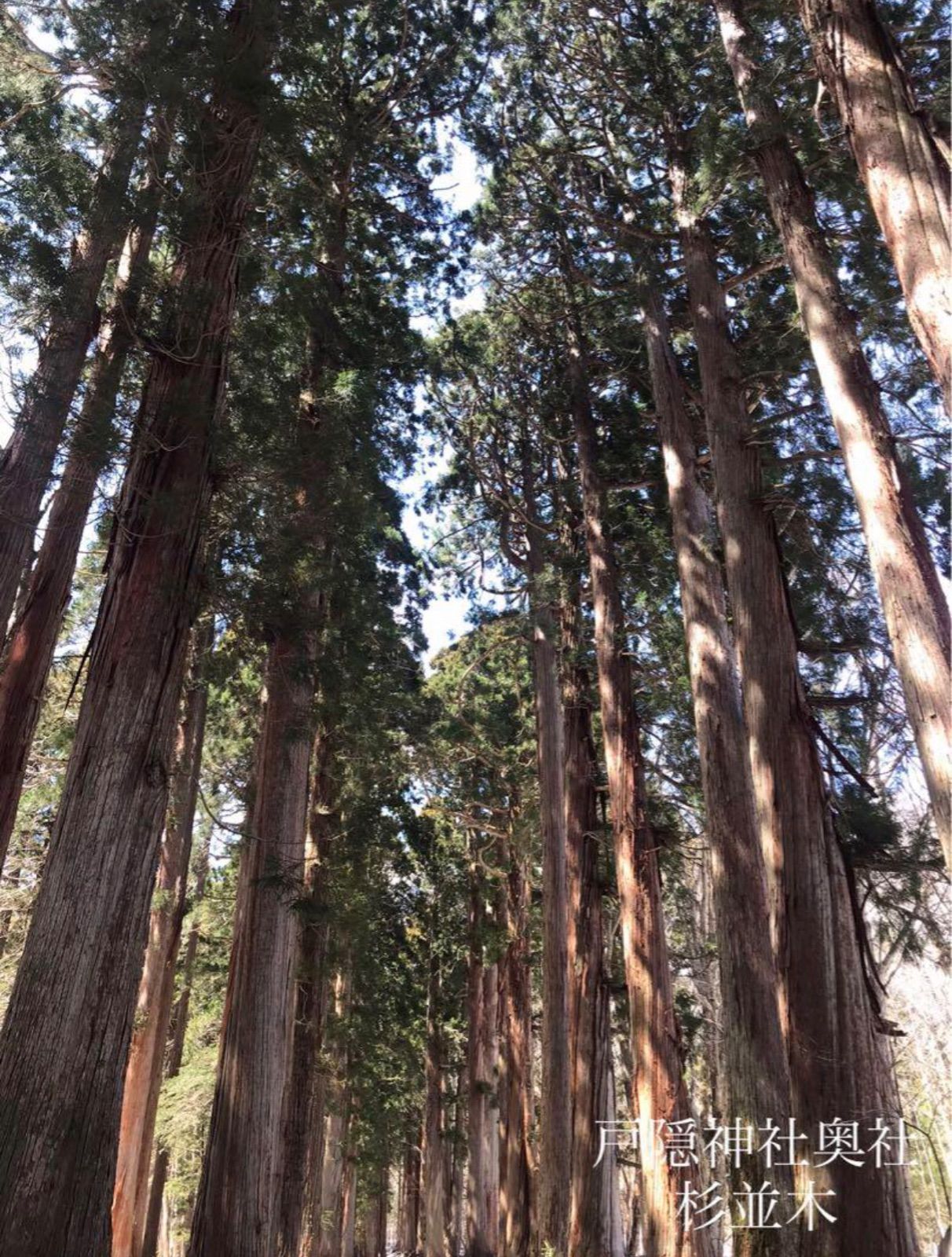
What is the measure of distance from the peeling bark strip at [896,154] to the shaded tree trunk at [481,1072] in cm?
1370

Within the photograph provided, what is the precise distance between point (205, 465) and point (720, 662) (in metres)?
3.95

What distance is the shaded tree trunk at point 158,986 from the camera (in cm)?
910

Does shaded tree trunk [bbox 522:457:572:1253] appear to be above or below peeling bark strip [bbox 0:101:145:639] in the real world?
below

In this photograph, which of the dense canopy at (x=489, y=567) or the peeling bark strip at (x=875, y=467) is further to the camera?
the dense canopy at (x=489, y=567)

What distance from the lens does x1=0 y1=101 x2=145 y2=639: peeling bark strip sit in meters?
5.86

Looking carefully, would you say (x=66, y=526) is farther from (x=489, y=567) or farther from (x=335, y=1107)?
(x=335, y=1107)

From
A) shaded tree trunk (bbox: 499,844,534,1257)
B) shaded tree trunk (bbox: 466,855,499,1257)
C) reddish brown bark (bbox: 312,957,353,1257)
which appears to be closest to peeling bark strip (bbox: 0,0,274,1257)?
reddish brown bark (bbox: 312,957,353,1257)

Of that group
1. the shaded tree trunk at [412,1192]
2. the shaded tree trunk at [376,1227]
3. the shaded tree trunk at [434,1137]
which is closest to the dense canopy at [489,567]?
the shaded tree trunk at [434,1137]

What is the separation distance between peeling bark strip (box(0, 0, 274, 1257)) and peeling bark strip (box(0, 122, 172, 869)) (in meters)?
0.29

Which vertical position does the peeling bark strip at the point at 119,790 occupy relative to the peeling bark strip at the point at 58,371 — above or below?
below

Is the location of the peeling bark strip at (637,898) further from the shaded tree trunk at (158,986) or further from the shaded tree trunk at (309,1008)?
the shaded tree trunk at (158,986)

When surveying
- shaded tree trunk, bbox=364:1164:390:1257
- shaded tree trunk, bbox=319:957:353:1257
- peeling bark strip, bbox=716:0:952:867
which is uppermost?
peeling bark strip, bbox=716:0:952:867

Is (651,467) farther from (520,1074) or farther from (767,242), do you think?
(520,1074)

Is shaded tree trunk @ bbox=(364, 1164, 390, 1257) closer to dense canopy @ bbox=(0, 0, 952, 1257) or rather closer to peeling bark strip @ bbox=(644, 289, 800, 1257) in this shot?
dense canopy @ bbox=(0, 0, 952, 1257)
